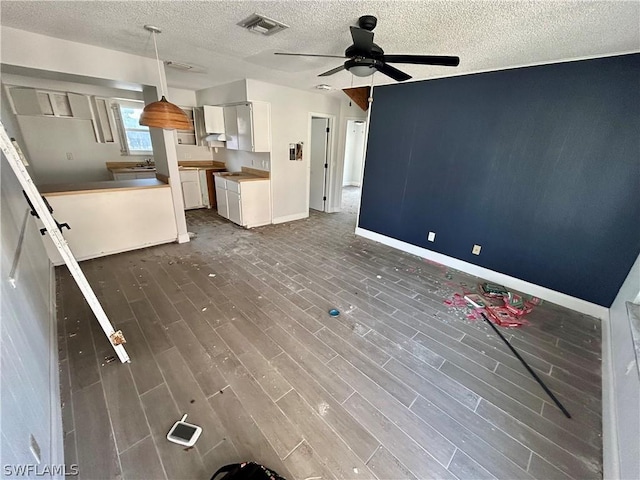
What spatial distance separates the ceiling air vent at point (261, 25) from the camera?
208 cm

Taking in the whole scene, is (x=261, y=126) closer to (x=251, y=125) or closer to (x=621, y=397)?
(x=251, y=125)

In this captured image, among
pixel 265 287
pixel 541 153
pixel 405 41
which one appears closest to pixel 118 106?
pixel 265 287

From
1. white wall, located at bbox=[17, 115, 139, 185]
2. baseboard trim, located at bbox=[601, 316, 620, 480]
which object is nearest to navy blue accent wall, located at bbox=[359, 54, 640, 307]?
baseboard trim, located at bbox=[601, 316, 620, 480]

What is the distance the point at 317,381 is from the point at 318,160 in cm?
496

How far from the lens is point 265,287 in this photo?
9.71 feet

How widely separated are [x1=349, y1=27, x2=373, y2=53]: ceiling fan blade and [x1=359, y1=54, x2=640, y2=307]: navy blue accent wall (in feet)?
6.44

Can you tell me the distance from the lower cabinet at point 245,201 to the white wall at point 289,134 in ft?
0.67

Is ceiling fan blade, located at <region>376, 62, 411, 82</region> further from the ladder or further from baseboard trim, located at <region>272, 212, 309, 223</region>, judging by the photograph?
baseboard trim, located at <region>272, 212, 309, 223</region>

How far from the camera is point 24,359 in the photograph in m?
1.25

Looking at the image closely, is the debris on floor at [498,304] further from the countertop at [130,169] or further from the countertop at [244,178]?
the countertop at [130,169]

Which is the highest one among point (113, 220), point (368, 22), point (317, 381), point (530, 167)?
point (368, 22)

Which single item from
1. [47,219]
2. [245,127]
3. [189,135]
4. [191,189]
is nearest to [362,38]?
[47,219]

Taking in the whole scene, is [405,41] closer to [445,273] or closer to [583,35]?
[583,35]

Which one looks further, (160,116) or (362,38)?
(160,116)
